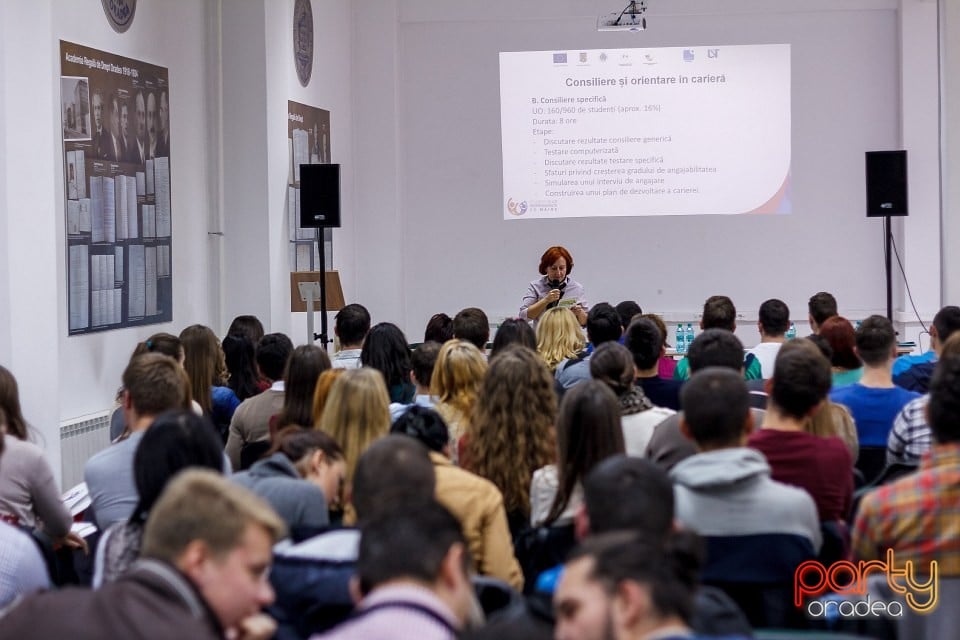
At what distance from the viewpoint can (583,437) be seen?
3.00m

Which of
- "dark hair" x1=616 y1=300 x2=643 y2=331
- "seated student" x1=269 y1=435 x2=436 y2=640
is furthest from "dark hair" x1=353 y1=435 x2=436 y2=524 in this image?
"dark hair" x1=616 y1=300 x2=643 y2=331

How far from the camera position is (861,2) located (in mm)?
10109

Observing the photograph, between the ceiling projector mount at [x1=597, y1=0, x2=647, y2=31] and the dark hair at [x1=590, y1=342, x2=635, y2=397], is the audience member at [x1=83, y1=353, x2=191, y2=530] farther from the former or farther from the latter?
the ceiling projector mount at [x1=597, y1=0, x2=647, y2=31]

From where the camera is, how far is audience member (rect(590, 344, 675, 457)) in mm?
3771

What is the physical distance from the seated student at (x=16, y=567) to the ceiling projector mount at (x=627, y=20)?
7.72 metres

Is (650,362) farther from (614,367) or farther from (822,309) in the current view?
(822,309)

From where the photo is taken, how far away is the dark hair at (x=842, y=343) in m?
4.80

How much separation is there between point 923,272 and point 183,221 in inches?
249

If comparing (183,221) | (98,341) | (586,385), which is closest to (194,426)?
(586,385)

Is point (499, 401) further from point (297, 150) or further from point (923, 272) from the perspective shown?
point (923, 272)

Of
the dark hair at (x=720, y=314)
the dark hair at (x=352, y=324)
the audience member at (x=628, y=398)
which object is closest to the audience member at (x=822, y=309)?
the dark hair at (x=720, y=314)

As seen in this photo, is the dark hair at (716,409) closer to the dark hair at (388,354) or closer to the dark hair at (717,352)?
the dark hair at (717,352)

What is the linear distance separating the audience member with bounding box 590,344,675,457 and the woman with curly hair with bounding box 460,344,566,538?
40 cm

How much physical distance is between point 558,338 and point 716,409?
286 centimetres
